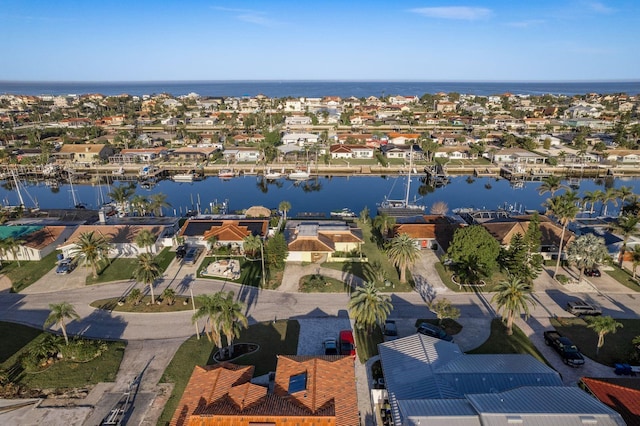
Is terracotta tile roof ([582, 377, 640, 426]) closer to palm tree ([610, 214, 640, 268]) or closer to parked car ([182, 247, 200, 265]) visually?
palm tree ([610, 214, 640, 268])

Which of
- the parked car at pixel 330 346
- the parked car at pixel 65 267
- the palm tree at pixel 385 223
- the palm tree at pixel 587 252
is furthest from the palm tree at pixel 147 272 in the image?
the palm tree at pixel 587 252

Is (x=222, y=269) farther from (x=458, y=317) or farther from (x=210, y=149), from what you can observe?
(x=210, y=149)

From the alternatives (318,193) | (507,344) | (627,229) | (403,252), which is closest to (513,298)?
(507,344)

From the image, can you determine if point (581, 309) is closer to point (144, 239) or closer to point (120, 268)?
point (144, 239)

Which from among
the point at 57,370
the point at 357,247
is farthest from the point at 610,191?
the point at 57,370

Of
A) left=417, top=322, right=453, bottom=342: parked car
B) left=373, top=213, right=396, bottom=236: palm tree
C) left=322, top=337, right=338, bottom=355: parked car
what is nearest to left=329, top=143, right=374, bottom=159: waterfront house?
left=373, top=213, right=396, bottom=236: palm tree

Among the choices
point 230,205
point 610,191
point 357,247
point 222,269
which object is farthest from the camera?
point 230,205

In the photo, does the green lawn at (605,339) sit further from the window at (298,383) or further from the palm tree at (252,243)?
the palm tree at (252,243)
